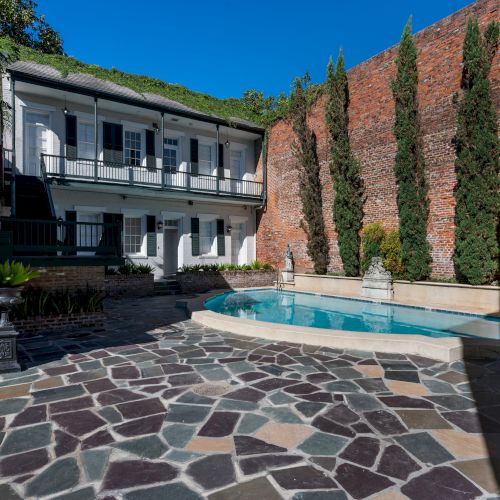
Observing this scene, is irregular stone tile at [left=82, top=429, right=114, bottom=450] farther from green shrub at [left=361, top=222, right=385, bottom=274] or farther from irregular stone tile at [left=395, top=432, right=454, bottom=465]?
green shrub at [left=361, top=222, right=385, bottom=274]

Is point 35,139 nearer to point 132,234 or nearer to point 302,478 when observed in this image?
point 132,234

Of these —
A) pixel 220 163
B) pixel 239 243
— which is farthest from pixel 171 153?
pixel 239 243

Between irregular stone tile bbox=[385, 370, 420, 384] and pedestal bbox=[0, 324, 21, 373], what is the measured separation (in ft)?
15.5

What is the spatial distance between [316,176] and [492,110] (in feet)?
22.5

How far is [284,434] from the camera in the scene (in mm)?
2967

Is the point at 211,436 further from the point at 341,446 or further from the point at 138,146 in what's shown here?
the point at 138,146

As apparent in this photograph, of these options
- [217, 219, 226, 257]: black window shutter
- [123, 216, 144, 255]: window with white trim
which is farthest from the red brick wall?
[123, 216, 144, 255]: window with white trim

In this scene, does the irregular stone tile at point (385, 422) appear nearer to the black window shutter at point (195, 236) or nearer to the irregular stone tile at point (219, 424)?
the irregular stone tile at point (219, 424)

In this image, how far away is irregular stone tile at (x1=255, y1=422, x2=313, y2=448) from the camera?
284cm

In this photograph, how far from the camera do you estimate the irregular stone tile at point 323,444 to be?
8.86 ft

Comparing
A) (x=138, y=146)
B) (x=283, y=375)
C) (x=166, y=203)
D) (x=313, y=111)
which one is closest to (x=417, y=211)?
(x=313, y=111)

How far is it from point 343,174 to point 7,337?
40.2 feet

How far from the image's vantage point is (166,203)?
15.8m

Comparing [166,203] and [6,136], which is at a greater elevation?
[6,136]
